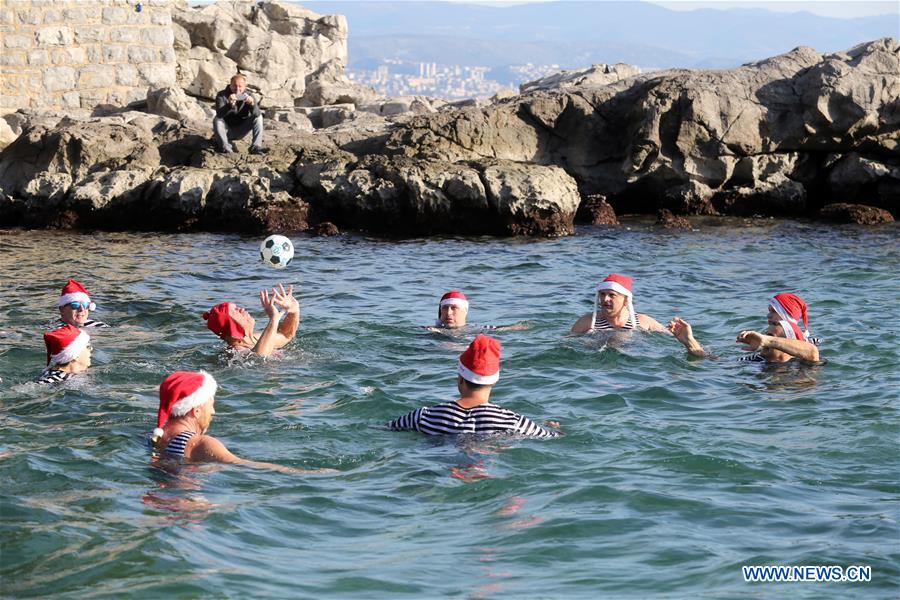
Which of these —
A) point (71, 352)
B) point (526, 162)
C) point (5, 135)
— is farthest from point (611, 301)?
point (5, 135)

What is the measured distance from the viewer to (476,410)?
9406 millimetres

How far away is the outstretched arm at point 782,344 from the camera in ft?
37.7

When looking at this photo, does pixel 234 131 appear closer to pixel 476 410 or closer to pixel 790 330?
pixel 790 330

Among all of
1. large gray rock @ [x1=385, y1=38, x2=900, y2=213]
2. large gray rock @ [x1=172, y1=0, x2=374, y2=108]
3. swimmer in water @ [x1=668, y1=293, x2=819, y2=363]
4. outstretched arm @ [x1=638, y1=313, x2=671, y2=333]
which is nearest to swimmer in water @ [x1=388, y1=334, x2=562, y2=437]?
swimmer in water @ [x1=668, y1=293, x2=819, y2=363]

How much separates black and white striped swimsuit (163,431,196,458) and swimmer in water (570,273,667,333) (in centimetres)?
622

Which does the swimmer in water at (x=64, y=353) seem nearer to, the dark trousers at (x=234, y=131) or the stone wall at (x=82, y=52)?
the dark trousers at (x=234, y=131)

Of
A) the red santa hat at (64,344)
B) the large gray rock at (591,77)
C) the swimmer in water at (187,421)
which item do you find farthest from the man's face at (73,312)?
the large gray rock at (591,77)

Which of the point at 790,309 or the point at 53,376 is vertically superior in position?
the point at 790,309

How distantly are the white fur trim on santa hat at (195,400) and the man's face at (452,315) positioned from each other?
5.75 m

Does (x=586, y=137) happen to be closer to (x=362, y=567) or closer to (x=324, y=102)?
(x=324, y=102)

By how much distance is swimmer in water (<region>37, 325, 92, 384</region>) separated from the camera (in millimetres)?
11578

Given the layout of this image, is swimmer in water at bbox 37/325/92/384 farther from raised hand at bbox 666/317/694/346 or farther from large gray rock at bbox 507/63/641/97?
large gray rock at bbox 507/63/641/97

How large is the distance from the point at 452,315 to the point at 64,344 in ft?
15.4

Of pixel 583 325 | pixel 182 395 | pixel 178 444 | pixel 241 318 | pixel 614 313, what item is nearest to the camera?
pixel 182 395
